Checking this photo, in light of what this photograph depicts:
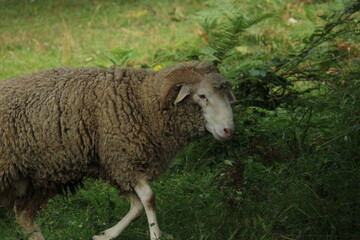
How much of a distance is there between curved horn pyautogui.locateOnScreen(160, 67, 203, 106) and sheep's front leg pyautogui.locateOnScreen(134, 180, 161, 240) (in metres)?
0.68

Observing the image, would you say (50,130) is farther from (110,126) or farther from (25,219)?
(25,219)

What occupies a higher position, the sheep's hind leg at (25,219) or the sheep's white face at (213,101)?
the sheep's white face at (213,101)

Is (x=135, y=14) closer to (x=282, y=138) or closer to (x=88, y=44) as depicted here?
(x=88, y=44)

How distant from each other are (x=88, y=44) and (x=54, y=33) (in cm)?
106

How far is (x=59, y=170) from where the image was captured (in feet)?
15.7

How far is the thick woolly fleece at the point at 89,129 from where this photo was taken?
4727mm

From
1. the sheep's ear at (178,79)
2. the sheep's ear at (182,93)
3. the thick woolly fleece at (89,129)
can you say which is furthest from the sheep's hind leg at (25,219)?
the sheep's ear at (182,93)

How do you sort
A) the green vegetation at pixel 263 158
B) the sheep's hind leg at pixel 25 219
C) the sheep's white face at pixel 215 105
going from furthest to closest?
the sheep's hind leg at pixel 25 219, the sheep's white face at pixel 215 105, the green vegetation at pixel 263 158

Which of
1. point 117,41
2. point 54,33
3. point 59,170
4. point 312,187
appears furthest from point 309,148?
point 54,33

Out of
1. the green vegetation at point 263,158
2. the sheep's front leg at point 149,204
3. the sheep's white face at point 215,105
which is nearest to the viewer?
the green vegetation at point 263,158

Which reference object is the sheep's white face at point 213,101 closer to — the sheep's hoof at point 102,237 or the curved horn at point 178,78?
the curved horn at point 178,78

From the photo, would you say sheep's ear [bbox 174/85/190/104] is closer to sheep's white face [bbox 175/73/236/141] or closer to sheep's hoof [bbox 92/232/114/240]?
sheep's white face [bbox 175/73/236/141]

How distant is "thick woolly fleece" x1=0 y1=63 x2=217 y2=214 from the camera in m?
4.73

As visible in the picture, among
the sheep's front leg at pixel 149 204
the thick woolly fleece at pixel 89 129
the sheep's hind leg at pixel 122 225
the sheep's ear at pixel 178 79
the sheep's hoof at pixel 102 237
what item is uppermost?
the sheep's ear at pixel 178 79
